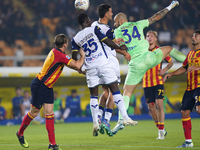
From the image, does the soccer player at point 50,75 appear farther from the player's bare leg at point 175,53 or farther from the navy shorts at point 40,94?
the player's bare leg at point 175,53

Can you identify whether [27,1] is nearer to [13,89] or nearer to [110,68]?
[13,89]

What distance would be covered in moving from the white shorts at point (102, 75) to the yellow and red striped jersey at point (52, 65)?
2.34ft

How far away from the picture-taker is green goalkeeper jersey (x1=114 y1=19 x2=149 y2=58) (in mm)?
7617

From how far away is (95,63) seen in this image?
6.85m

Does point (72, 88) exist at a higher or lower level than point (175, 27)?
lower

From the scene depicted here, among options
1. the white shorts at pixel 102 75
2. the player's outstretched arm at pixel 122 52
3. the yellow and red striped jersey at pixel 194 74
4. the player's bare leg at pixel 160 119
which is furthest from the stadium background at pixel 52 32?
the yellow and red striped jersey at pixel 194 74

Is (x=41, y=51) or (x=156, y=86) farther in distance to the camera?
(x=41, y=51)

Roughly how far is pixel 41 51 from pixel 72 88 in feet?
8.61

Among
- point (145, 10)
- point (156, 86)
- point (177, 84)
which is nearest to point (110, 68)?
point (156, 86)

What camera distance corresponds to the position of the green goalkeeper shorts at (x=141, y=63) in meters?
7.62

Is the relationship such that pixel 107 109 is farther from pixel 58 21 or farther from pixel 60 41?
pixel 58 21

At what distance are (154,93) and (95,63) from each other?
9.71 ft

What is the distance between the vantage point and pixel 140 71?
25.4 ft

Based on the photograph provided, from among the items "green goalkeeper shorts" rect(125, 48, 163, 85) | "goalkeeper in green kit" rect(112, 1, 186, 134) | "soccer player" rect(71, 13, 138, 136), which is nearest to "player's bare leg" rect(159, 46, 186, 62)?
"goalkeeper in green kit" rect(112, 1, 186, 134)
